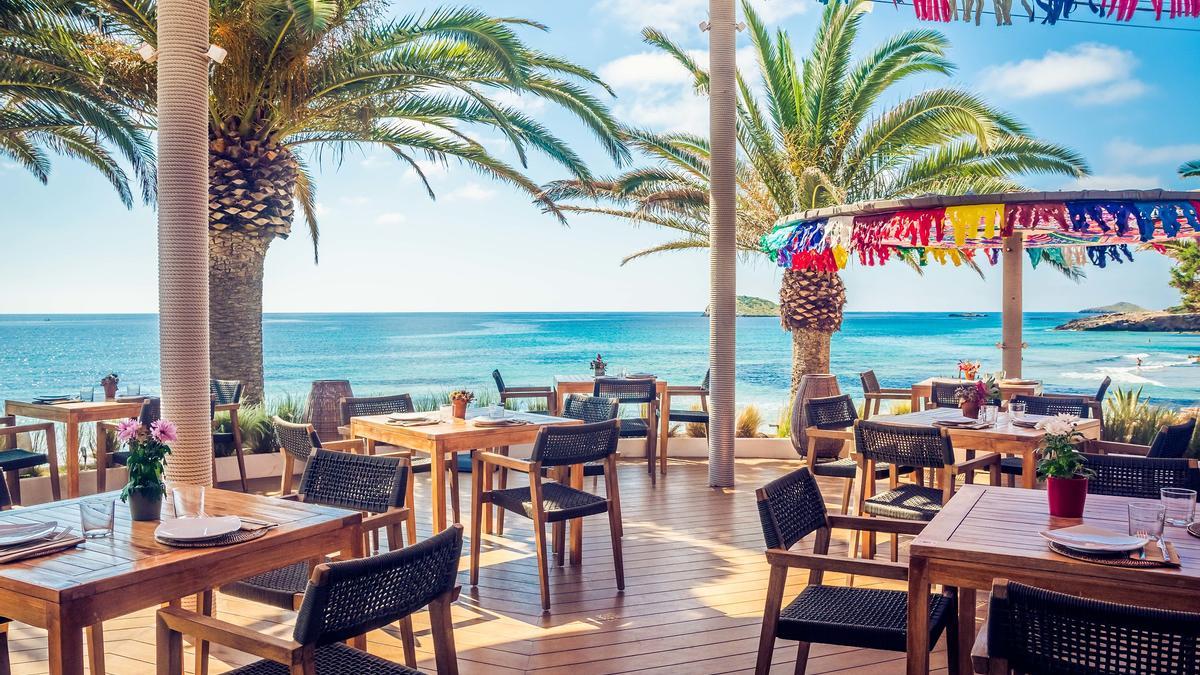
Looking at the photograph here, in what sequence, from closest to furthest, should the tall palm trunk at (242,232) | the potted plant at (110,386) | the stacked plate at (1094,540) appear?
1. the stacked plate at (1094,540)
2. the potted plant at (110,386)
3. the tall palm trunk at (242,232)

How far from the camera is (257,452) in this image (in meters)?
7.13

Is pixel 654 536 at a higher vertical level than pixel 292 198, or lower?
lower

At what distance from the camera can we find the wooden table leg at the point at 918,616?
92.9 inches

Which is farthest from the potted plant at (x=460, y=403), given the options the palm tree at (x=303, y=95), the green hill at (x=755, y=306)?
the green hill at (x=755, y=306)

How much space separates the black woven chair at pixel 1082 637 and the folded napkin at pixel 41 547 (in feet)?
7.50

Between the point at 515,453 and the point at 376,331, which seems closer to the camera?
the point at 515,453

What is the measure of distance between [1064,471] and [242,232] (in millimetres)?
7125

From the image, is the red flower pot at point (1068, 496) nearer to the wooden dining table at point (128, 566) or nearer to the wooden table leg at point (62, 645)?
the wooden dining table at point (128, 566)

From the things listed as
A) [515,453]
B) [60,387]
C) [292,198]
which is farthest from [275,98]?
[60,387]

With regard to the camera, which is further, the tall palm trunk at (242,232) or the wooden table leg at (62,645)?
the tall palm trunk at (242,232)

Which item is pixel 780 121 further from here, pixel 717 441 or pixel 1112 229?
pixel 1112 229

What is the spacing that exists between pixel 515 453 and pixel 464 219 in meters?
40.9

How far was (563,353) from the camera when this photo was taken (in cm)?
4156

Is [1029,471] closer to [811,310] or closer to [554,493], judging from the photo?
[554,493]
